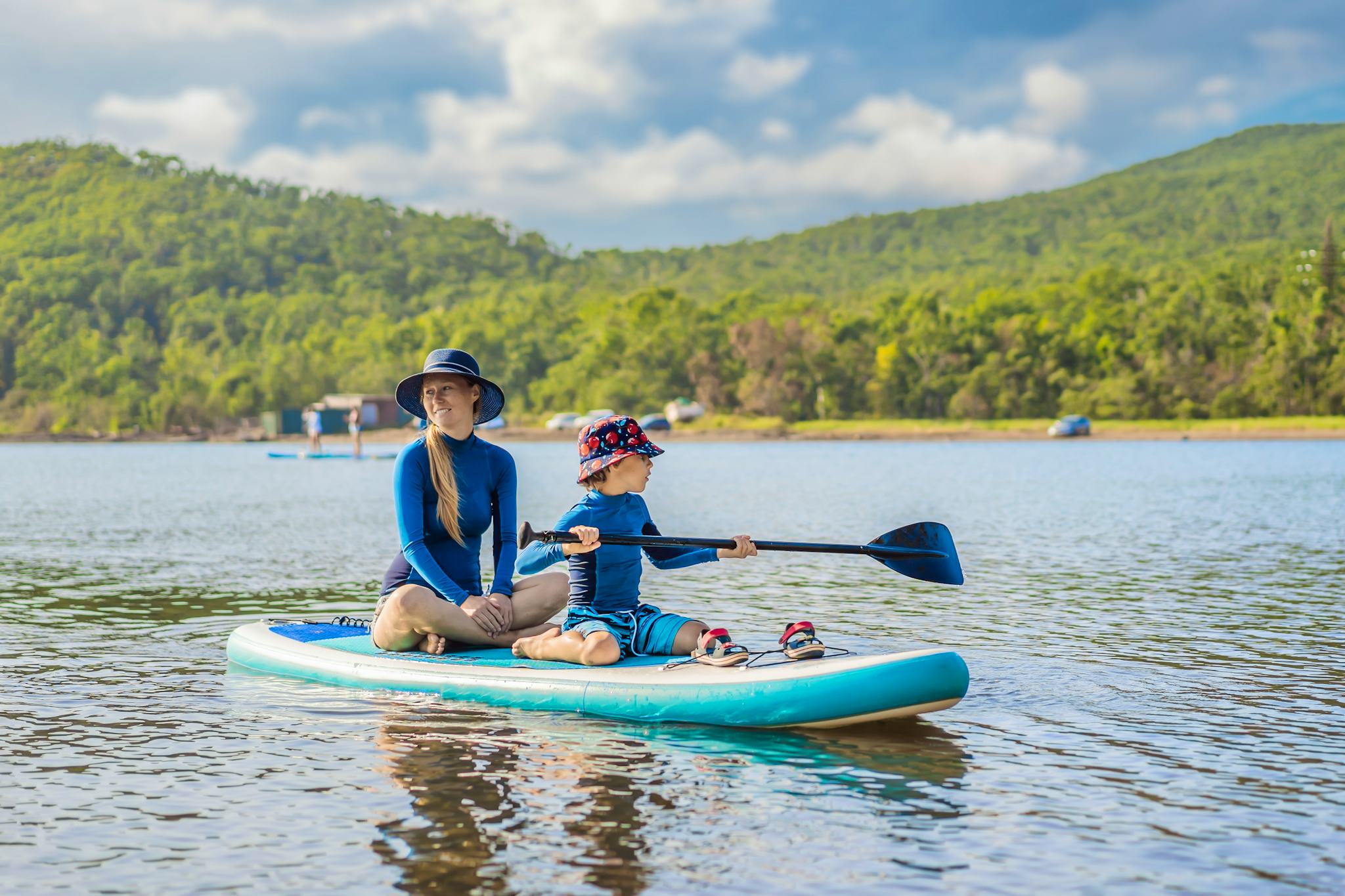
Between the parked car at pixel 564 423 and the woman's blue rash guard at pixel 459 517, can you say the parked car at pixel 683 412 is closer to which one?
the parked car at pixel 564 423

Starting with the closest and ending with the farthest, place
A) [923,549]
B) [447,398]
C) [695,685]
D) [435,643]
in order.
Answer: [695,685] < [447,398] < [435,643] < [923,549]

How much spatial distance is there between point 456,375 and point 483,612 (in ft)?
5.07

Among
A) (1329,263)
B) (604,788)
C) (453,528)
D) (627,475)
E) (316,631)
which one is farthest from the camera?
(1329,263)

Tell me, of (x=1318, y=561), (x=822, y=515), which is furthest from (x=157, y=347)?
(x=1318, y=561)

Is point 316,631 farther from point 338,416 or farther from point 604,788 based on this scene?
point 338,416

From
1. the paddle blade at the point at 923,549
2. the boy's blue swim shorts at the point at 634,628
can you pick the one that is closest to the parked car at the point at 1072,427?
the paddle blade at the point at 923,549

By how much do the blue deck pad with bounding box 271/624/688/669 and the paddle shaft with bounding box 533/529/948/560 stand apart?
28.9 inches

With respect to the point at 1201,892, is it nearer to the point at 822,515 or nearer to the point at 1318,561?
the point at 1318,561

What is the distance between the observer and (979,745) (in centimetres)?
810

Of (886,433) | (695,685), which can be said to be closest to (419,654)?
(695,685)

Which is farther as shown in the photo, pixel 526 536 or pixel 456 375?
pixel 456 375

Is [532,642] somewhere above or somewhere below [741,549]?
below

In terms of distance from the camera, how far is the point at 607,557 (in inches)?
339

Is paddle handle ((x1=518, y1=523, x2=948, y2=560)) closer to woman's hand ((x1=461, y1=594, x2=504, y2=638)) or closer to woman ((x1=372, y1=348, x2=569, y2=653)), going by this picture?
woman ((x1=372, y1=348, x2=569, y2=653))
